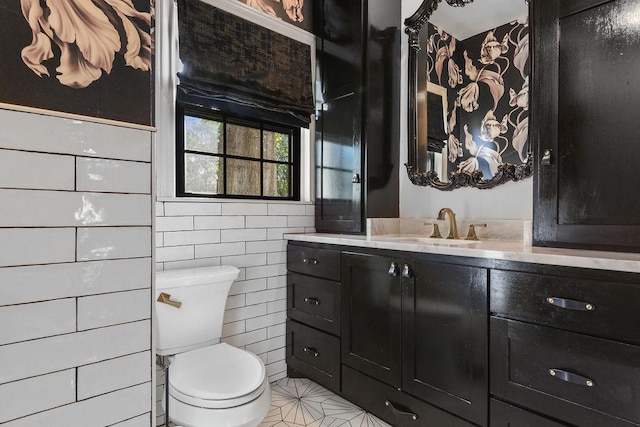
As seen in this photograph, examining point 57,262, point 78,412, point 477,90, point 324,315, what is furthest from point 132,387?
point 477,90

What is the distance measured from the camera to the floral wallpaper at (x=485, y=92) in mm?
1856

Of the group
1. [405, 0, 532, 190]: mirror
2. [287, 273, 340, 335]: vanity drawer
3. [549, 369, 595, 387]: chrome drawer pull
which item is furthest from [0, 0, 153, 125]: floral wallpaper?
[405, 0, 532, 190]: mirror

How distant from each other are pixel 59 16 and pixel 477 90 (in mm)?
2039

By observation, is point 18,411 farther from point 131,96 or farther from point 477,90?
point 477,90

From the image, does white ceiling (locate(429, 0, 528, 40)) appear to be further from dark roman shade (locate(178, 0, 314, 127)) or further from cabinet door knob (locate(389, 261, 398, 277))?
cabinet door knob (locate(389, 261, 398, 277))

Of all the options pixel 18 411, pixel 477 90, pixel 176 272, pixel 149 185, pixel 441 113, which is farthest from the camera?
pixel 441 113

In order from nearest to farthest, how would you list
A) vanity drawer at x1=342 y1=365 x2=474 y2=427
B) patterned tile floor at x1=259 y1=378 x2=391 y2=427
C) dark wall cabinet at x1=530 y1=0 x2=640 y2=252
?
dark wall cabinet at x1=530 y1=0 x2=640 y2=252 → vanity drawer at x1=342 y1=365 x2=474 y2=427 → patterned tile floor at x1=259 y1=378 x2=391 y2=427

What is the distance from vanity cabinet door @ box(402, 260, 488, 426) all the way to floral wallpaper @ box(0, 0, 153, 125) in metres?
1.28

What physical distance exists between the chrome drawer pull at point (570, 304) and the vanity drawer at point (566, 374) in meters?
0.09

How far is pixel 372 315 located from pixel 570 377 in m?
0.84

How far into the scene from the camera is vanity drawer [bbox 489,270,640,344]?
1072 millimetres

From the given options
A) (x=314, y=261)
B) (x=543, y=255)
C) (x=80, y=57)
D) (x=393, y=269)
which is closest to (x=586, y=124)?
(x=543, y=255)

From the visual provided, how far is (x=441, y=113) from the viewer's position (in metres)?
2.23

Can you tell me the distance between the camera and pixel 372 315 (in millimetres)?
1788
